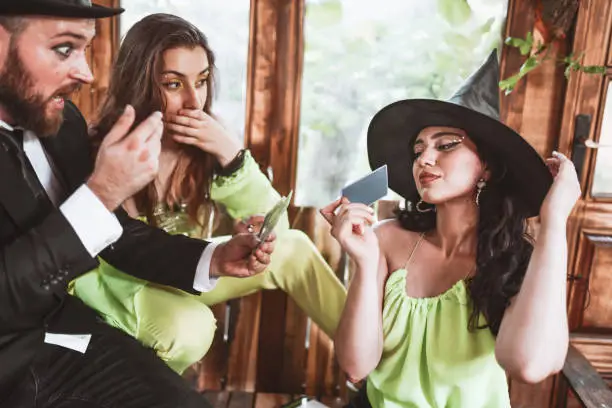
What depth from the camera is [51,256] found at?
1.12m

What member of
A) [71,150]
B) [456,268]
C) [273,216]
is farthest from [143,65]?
[456,268]

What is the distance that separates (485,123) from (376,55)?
63 centimetres

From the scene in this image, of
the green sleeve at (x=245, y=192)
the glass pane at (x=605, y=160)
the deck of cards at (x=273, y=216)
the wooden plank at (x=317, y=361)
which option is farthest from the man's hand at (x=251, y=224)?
the glass pane at (x=605, y=160)

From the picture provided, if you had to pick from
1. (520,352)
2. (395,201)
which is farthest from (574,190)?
(395,201)

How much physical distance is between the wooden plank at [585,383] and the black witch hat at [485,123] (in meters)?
0.52

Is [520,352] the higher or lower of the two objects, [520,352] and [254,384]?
the higher

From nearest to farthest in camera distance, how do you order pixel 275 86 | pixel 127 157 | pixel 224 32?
pixel 127 157, pixel 224 32, pixel 275 86

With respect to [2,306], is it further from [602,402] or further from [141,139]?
[602,402]

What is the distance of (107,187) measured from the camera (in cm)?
115

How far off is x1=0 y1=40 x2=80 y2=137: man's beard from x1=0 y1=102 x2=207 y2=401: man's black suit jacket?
6 cm

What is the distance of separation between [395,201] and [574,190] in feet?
2.62

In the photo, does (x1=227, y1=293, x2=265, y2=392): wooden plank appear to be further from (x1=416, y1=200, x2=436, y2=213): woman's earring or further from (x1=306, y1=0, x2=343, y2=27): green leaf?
(x1=306, y1=0, x2=343, y2=27): green leaf

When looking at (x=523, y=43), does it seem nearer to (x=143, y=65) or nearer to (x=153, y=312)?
(x=143, y=65)

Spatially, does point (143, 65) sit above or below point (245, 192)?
above
